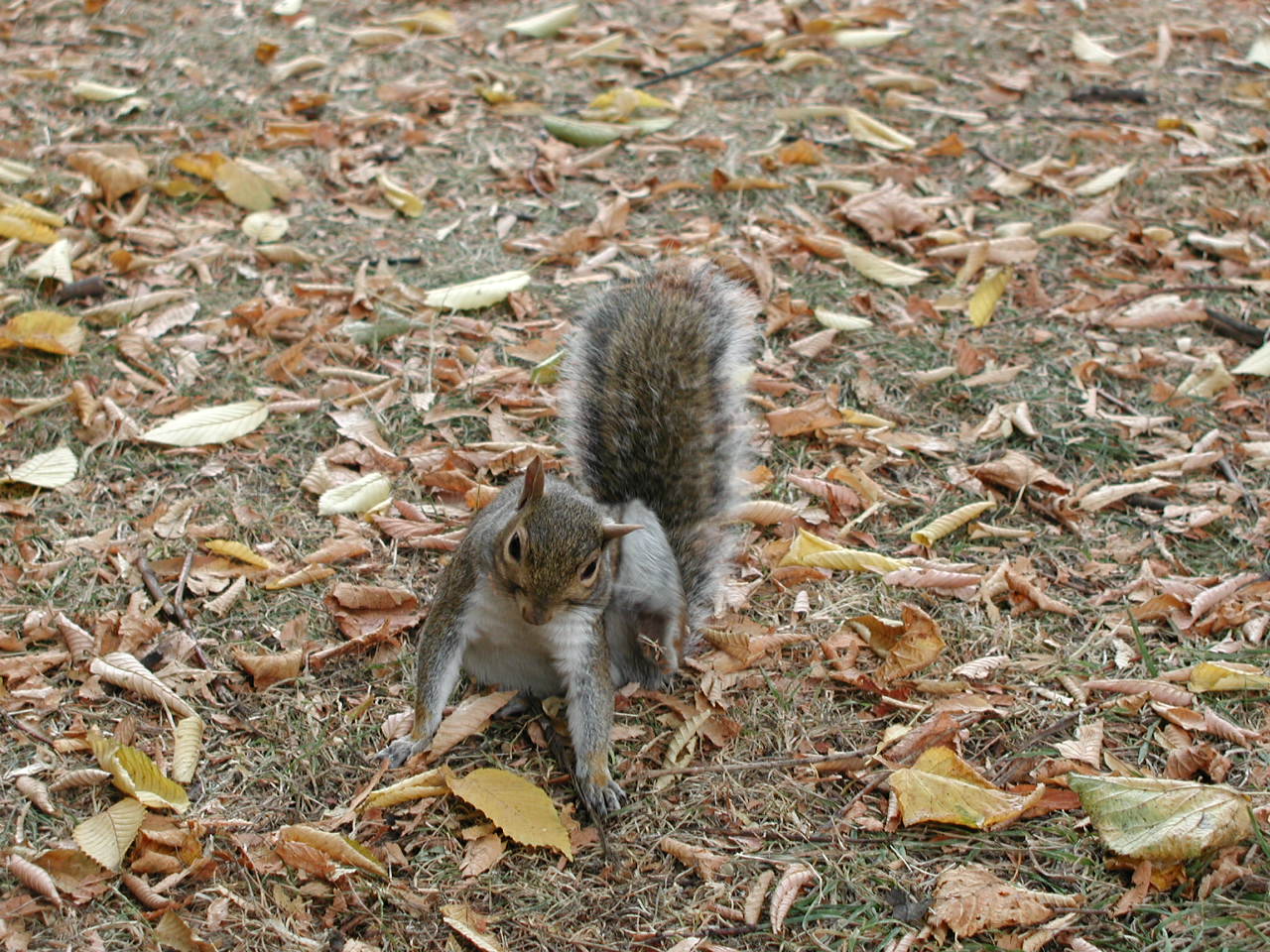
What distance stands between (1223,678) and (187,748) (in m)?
1.83

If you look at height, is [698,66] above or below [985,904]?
above

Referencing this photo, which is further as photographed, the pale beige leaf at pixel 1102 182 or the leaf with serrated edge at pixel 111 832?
the pale beige leaf at pixel 1102 182

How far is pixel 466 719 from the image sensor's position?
2.19 metres

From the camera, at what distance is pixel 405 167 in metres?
3.93

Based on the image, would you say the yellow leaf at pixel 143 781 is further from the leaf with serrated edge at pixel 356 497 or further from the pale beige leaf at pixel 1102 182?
the pale beige leaf at pixel 1102 182

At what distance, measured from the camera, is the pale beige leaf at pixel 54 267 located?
10.6 feet

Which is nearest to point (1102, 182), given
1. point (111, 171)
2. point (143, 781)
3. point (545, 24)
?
point (545, 24)

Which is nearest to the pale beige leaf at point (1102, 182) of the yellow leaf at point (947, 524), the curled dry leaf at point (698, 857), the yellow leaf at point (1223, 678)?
the yellow leaf at point (947, 524)

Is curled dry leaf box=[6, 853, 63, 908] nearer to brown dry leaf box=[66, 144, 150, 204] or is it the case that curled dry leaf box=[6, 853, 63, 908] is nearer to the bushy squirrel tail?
the bushy squirrel tail

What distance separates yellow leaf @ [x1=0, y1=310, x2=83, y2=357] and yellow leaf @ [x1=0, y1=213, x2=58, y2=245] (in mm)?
397

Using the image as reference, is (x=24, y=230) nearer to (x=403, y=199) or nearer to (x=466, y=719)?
(x=403, y=199)

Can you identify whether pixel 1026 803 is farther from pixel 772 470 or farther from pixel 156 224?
pixel 156 224

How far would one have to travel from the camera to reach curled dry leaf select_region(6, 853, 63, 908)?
5.82ft

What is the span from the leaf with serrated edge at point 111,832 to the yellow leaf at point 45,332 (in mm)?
1470
